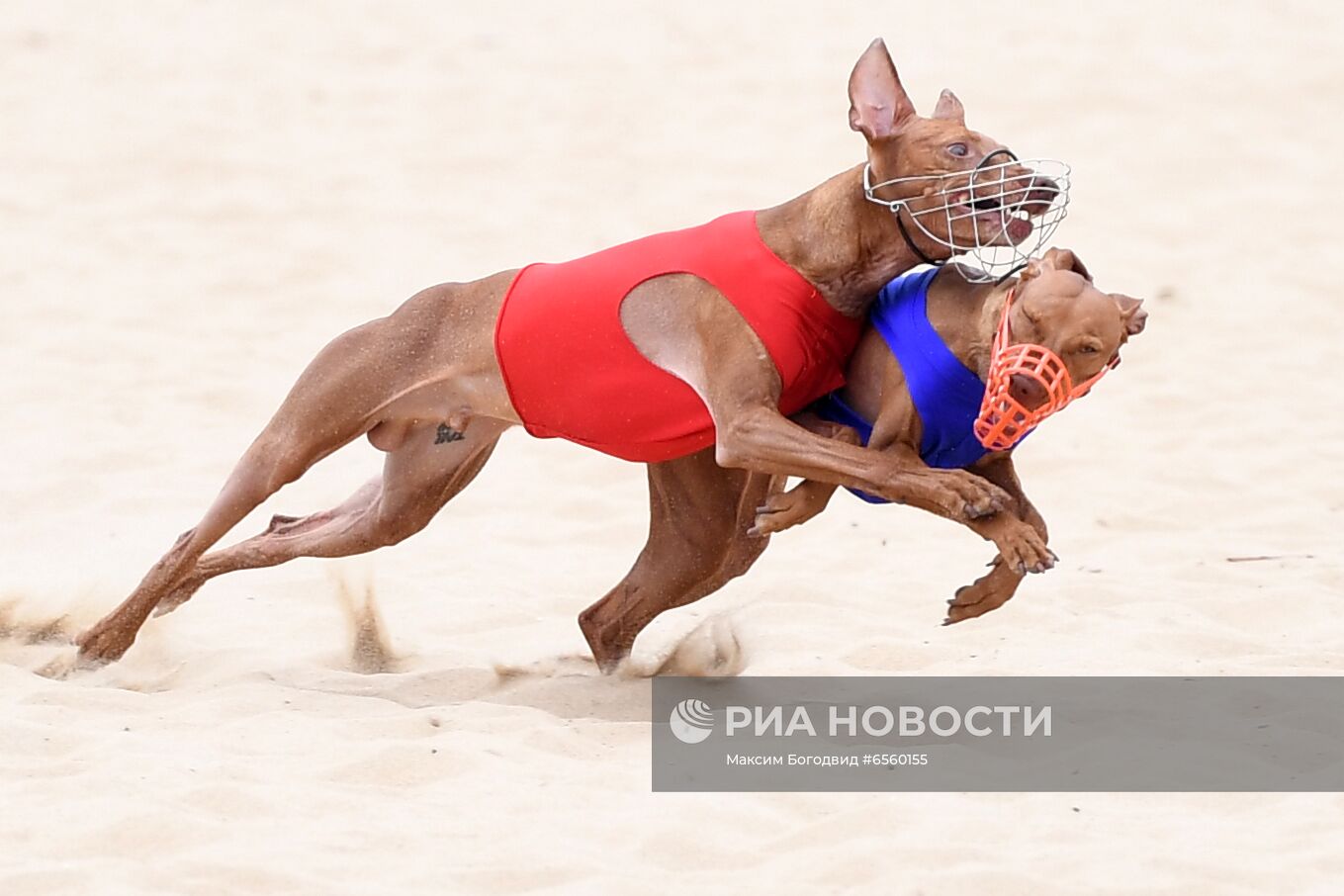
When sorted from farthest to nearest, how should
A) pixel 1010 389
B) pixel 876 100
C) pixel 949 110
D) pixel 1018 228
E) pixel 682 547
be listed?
pixel 682 547
pixel 949 110
pixel 876 100
pixel 1018 228
pixel 1010 389

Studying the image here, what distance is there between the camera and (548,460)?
7.53m

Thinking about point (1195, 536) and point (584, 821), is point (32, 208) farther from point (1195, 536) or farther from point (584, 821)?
point (584, 821)

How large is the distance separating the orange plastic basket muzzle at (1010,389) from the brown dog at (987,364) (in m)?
0.03

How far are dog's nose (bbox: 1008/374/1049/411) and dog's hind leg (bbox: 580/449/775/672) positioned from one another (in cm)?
113

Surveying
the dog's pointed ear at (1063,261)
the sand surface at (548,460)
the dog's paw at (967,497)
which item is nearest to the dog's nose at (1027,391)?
the dog's paw at (967,497)

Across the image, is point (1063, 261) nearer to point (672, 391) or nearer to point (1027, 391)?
point (1027, 391)

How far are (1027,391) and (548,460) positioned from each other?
372 cm

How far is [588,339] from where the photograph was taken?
15.4 feet

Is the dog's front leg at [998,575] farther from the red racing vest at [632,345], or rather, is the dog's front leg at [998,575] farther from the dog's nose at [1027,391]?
the red racing vest at [632,345]

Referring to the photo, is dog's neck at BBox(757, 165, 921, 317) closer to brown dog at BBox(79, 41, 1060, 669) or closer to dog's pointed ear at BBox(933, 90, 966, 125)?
brown dog at BBox(79, 41, 1060, 669)

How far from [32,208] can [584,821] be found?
678 centimetres

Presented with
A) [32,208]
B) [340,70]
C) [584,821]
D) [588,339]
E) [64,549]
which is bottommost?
[584,821]

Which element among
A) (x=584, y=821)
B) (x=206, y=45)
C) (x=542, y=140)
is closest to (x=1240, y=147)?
(x=542, y=140)

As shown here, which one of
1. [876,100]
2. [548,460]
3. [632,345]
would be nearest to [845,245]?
[876,100]
